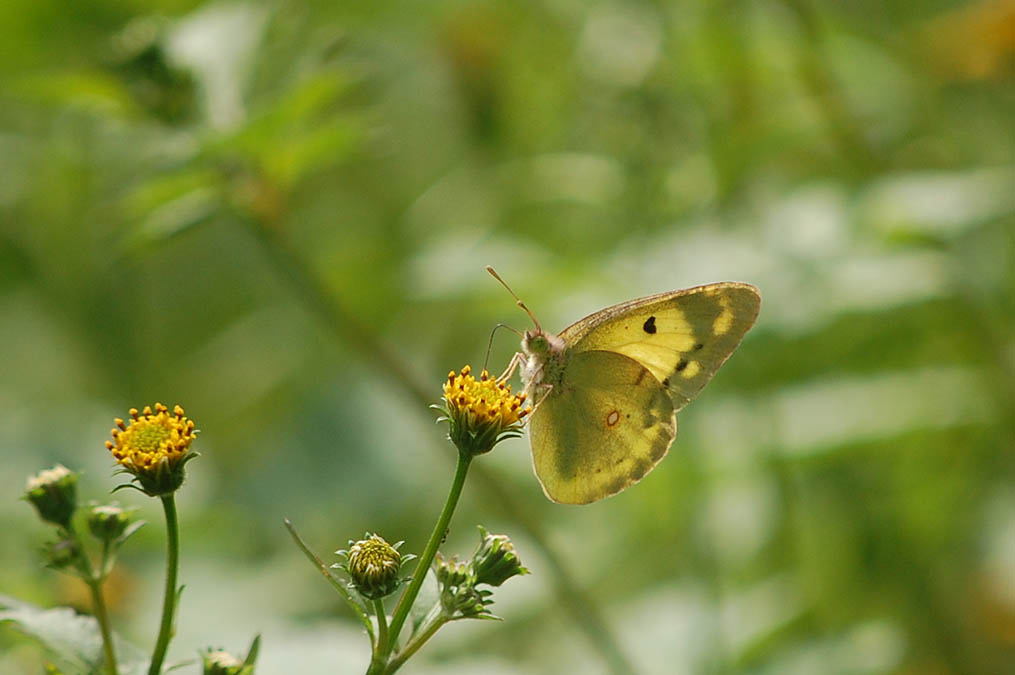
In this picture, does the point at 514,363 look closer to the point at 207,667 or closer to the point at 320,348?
the point at 207,667

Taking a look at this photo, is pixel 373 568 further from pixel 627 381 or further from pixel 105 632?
pixel 627 381

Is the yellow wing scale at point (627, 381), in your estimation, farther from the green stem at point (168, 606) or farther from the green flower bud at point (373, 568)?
the green stem at point (168, 606)

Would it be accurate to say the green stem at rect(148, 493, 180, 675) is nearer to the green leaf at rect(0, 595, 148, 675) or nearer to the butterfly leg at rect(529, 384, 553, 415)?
the green leaf at rect(0, 595, 148, 675)

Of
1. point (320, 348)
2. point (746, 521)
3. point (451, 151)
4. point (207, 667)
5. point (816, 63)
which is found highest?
point (451, 151)

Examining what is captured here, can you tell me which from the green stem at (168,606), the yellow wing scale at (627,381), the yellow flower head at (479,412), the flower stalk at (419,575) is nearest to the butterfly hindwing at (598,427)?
the yellow wing scale at (627,381)

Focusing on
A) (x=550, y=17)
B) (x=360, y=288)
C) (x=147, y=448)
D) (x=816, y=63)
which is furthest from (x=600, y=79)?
(x=147, y=448)

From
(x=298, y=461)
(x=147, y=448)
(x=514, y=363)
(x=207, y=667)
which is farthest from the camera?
(x=298, y=461)
